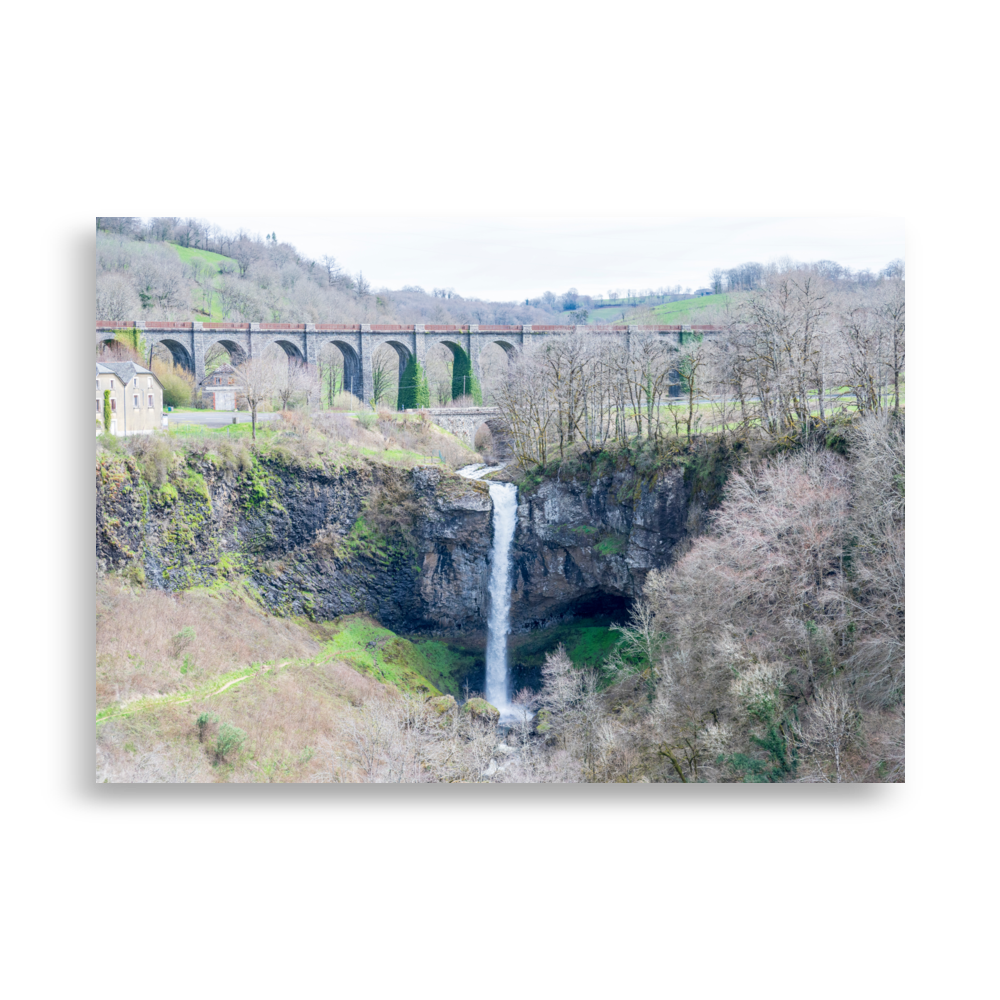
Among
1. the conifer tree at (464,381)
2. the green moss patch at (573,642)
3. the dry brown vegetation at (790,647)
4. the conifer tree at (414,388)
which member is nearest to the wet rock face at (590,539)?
the green moss patch at (573,642)

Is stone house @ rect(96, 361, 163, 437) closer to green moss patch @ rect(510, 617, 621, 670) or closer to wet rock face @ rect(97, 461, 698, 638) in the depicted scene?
wet rock face @ rect(97, 461, 698, 638)

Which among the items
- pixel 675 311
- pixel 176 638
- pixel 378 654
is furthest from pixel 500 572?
pixel 675 311

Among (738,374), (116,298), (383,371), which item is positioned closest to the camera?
(738,374)

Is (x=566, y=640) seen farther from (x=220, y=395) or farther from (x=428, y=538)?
(x=220, y=395)

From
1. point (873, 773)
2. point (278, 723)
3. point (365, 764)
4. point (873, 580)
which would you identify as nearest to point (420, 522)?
point (278, 723)

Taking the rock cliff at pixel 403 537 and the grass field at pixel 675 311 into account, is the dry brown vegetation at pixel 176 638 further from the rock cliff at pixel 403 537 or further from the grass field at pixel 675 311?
the grass field at pixel 675 311
